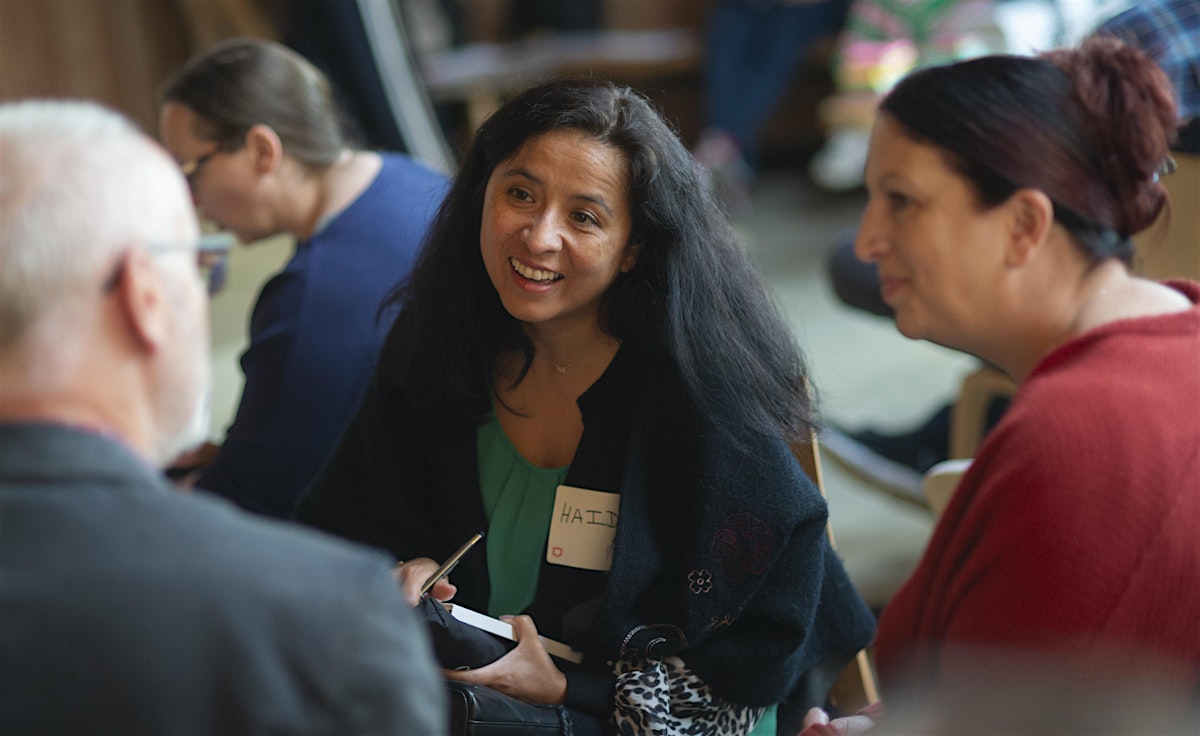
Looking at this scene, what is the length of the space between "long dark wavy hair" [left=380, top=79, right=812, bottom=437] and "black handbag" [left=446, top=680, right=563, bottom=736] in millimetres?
468

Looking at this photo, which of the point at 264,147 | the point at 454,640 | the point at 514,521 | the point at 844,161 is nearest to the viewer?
the point at 454,640

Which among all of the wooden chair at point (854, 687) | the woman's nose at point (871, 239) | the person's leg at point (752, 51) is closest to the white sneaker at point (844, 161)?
the person's leg at point (752, 51)

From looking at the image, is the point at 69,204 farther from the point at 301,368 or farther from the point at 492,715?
the point at 301,368

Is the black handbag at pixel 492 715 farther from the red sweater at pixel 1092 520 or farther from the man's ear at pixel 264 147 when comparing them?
the man's ear at pixel 264 147

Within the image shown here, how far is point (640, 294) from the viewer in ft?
5.63

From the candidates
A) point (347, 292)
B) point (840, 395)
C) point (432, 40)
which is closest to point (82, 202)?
point (347, 292)

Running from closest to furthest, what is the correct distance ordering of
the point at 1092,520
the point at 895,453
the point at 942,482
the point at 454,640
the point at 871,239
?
the point at 1092,520
the point at 871,239
the point at 454,640
the point at 942,482
the point at 895,453

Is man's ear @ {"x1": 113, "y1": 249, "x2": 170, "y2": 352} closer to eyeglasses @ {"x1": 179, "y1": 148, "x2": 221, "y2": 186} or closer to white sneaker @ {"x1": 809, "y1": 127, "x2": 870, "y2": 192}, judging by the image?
eyeglasses @ {"x1": 179, "y1": 148, "x2": 221, "y2": 186}

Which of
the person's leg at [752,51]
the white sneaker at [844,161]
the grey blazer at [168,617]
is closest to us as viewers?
the grey blazer at [168,617]

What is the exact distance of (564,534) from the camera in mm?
1714

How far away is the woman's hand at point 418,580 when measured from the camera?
1613 mm

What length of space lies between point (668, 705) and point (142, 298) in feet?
3.45

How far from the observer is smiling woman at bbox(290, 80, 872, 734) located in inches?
64.8

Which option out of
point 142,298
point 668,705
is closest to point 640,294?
point 668,705
